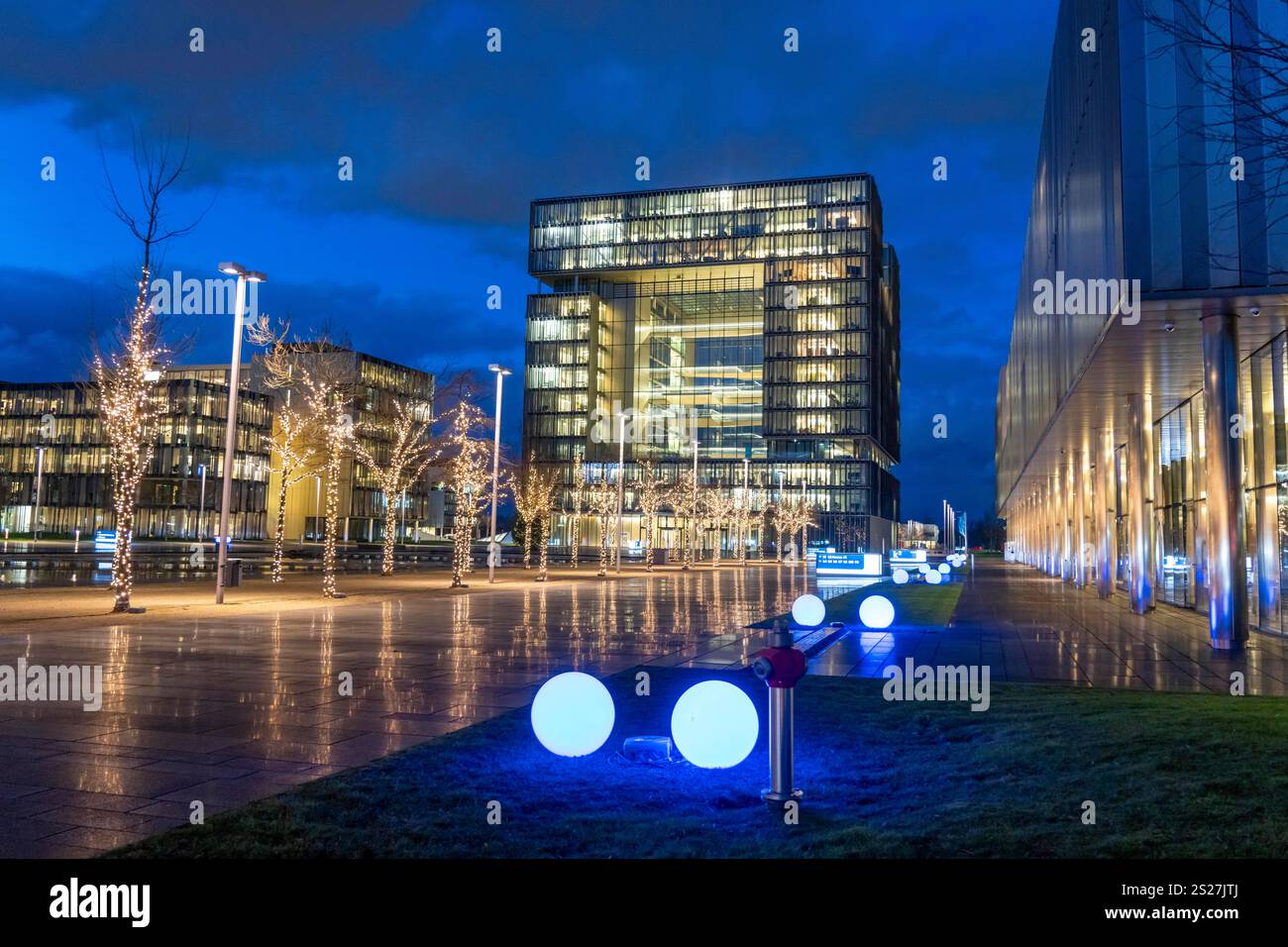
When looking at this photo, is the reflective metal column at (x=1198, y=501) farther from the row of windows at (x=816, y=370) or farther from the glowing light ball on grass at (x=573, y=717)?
the row of windows at (x=816, y=370)

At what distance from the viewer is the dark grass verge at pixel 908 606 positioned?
22.2 metres

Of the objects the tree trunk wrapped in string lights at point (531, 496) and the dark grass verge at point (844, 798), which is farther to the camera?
the tree trunk wrapped in string lights at point (531, 496)

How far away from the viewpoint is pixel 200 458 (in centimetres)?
10031

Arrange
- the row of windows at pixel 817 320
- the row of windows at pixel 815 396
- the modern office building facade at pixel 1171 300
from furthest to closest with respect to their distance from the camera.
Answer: the row of windows at pixel 817 320 < the row of windows at pixel 815 396 < the modern office building facade at pixel 1171 300

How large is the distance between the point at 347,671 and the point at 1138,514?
23.9 m

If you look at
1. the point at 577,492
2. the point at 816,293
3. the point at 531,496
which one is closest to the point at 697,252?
the point at 816,293

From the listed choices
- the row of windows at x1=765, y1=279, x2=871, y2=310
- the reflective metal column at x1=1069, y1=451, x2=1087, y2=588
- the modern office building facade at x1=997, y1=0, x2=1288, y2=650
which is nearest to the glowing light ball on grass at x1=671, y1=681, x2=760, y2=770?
the modern office building facade at x1=997, y1=0, x2=1288, y2=650

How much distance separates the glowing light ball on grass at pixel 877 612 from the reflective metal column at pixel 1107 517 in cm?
1794

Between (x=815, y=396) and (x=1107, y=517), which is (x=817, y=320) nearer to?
(x=815, y=396)

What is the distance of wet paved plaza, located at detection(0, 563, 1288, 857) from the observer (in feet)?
22.3

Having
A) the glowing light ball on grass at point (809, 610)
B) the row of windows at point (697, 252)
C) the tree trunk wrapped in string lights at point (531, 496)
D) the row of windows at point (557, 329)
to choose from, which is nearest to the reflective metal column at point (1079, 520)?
the glowing light ball on grass at point (809, 610)

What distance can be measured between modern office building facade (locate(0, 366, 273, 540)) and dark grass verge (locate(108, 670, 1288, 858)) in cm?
9784
